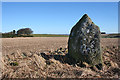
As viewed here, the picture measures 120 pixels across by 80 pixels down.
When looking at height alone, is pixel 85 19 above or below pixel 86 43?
above

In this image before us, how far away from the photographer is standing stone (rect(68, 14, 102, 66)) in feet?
22.1

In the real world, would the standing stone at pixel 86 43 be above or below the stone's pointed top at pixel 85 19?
below

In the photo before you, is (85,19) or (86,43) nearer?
(86,43)

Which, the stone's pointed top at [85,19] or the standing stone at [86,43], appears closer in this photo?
the standing stone at [86,43]

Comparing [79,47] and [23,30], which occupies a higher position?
[23,30]

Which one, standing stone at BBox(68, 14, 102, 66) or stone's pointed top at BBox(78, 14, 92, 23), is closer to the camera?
standing stone at BBox(68, 14, 102, 66)

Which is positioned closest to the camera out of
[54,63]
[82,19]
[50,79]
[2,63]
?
[50,79]

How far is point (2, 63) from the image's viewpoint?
6098 millimetres

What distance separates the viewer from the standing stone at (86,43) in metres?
6.73

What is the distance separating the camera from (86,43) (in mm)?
6762

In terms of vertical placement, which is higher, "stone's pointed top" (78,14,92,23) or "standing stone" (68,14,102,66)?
"stone's pointed top" (78,14,92,23)

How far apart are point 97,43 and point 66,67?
1875 mm

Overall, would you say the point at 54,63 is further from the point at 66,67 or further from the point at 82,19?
the point at 82,19

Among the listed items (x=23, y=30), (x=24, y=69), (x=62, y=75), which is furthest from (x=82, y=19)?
(x=23, y=30)
